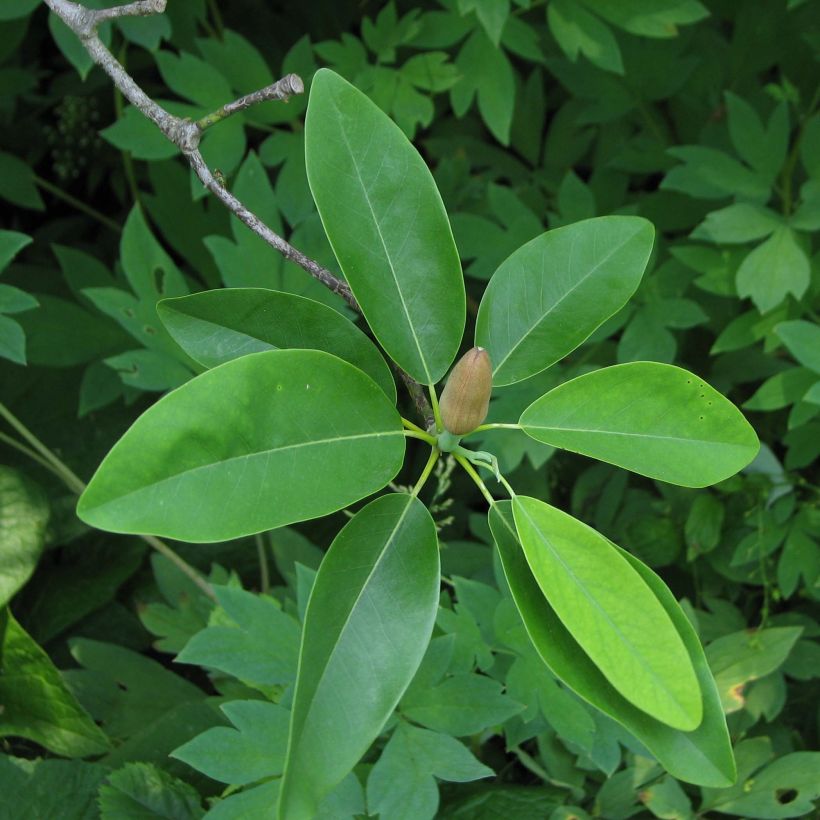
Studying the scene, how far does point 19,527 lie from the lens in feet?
5.79

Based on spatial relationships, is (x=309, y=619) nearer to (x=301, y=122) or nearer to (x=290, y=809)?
(x=290, y=809)

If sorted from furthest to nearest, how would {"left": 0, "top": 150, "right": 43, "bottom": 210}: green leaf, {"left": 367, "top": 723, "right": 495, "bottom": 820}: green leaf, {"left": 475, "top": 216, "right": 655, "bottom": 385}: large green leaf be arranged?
{"left": 0, "top": 150, "right": 43, "bottom": 210}: green leaf
{"left": 367, "top": 723, "right": 495, "bottom": 820}: green leaf
{"left": 475, "top": 216, "right": 655, "bottom": 385}: large green leaf

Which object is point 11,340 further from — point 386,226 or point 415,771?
point 415,771

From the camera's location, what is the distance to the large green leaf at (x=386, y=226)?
934mm

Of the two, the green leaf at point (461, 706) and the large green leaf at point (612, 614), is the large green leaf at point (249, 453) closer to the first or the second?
the large green leaf at point (612, 614)

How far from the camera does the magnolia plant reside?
0.80m

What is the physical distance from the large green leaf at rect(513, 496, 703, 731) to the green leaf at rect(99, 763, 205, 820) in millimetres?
952

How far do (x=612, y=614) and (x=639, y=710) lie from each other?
0.13 m

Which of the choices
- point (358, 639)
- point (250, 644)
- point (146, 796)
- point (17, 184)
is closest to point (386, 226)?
point (358, 639)

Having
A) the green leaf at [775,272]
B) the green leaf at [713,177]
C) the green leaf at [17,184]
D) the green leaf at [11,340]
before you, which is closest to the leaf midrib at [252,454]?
the green leaf at [11,340]

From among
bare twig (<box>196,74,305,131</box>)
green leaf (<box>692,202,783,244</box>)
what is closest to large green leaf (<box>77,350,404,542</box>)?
bare twig (<box>196,74,305,131</box>)

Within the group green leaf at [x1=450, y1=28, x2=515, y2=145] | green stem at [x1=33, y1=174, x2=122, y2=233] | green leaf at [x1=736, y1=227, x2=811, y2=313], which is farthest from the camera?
green stem at [x1=33, y1=174, x2=122, y2=233]

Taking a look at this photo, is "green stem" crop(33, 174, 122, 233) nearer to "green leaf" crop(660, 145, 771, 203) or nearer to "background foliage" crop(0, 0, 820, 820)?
"background foliage" crop(0, 0, 820, 820)

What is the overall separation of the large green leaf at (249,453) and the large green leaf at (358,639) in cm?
7
